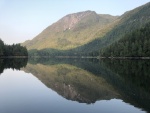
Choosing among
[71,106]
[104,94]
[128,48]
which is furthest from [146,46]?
[71,106]

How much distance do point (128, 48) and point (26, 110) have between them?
551 ft

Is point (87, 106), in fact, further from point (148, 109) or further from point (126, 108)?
point (148, 109)

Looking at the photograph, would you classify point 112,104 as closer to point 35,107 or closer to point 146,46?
point 35,107

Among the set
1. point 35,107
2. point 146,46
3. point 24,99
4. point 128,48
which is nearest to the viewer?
→ point 35,107

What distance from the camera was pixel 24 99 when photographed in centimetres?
3550

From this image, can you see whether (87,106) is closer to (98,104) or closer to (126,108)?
(98,104)

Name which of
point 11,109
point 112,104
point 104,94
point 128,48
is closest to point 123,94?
point 104,94

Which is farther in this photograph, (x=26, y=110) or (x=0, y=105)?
(x=0, y=105)

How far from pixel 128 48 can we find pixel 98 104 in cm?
16225

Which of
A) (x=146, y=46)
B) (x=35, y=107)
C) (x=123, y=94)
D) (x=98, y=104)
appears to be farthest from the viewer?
(x=146, y=46)

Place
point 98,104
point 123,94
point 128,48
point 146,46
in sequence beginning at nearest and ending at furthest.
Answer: point 98,104 → point 123,94 → point 146,46 → point 128,48

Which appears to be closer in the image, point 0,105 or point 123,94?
point 0,105

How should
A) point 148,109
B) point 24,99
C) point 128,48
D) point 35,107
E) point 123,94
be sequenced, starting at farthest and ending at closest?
point 128,48, point 123,94, point 24,99, point 35,107, point 148,109

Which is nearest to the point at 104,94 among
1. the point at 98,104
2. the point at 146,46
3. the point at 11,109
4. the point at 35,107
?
the point at 98,104
